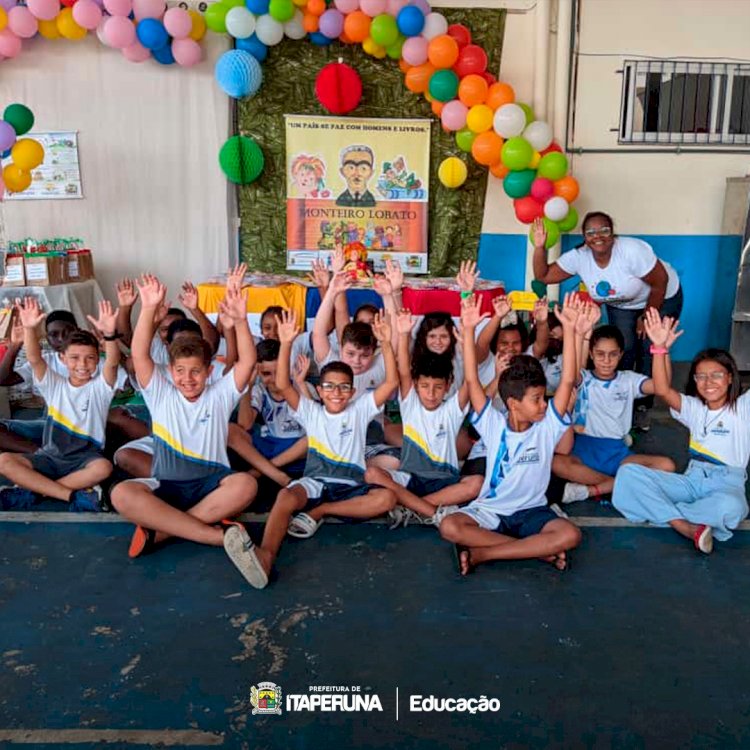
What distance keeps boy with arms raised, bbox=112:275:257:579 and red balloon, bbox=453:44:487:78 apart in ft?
10.6

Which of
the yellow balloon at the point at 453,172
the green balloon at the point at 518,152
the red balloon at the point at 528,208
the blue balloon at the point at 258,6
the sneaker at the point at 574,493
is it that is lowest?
the sneaker at the point at 574,493

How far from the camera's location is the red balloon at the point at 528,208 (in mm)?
5383

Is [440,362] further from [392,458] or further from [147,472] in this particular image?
[147,472]

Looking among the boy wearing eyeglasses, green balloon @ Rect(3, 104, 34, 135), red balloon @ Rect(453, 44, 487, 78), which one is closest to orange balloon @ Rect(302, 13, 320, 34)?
red balloon @ Rect(453, 44, 487, 78)

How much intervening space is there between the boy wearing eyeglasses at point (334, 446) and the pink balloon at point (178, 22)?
3.19 meters

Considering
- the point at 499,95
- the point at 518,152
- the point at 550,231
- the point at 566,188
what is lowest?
the point at 550,231

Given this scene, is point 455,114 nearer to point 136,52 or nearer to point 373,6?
point 373,6

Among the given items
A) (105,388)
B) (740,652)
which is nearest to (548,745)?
(740,652)

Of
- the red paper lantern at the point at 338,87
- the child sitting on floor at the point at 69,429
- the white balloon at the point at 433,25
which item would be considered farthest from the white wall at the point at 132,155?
the child sitting on floor at the point at 69,429

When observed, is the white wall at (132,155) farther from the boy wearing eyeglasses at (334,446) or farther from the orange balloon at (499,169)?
the boy wearing eyeglasses at (334,446)

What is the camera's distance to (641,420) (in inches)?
174

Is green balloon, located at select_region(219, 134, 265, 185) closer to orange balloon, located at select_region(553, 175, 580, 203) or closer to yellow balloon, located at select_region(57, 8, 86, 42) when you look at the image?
yellow balloon, located at select_region(57, 8, 86, 42)

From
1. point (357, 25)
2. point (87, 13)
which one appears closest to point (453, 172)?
point (357, 25)

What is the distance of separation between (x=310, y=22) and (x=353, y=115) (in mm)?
758
